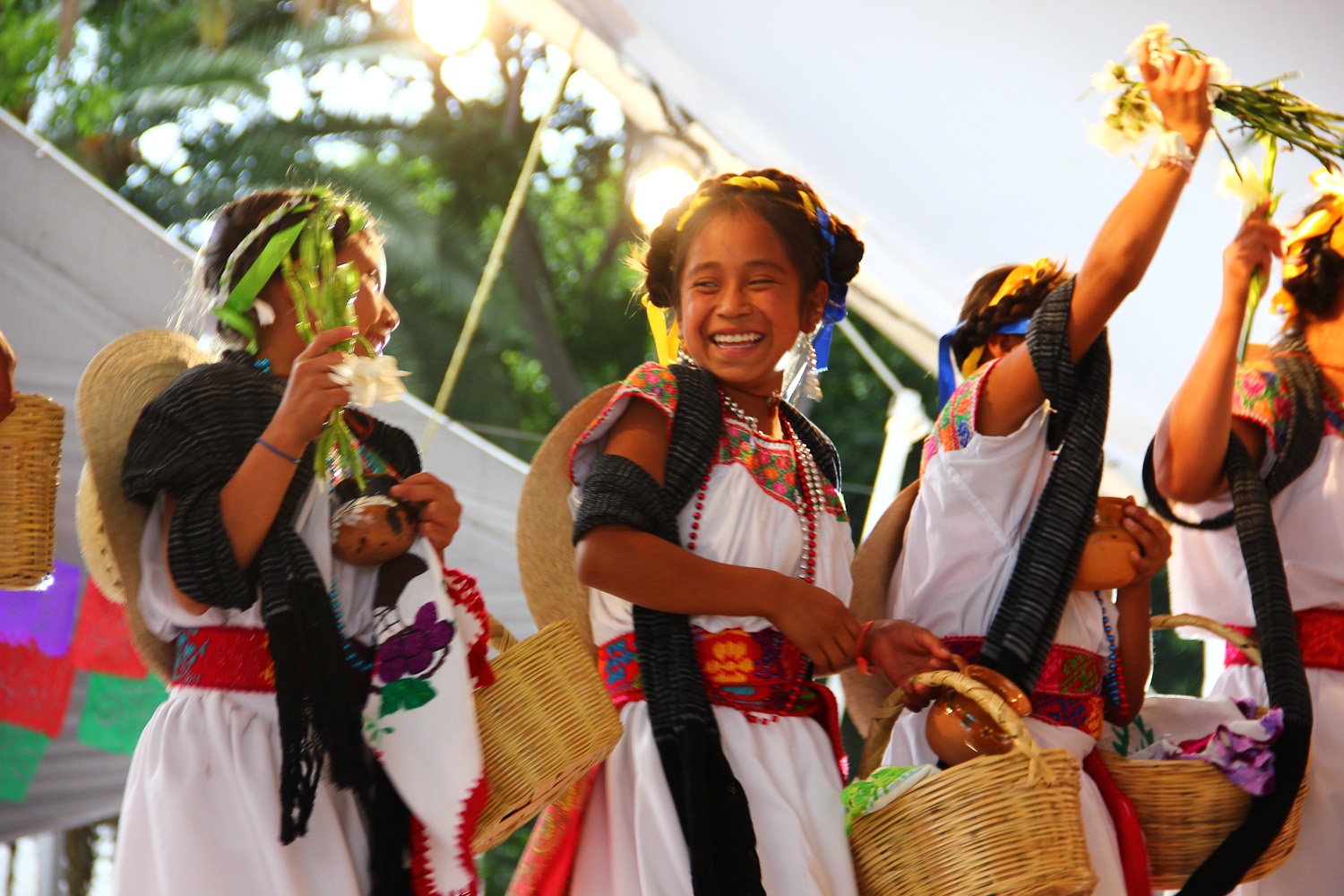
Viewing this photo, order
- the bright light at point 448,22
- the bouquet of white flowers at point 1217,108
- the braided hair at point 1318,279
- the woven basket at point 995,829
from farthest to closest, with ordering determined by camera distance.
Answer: the bright light at point 448,22
the braided hair at point 1318,279
the bouquet of white flowers at point 1217,108
the woven basket at point 995,829

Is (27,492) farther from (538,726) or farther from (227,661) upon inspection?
(538,726)

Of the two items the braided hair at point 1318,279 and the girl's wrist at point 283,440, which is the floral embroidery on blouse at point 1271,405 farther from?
the girl's wrist at point 283,440

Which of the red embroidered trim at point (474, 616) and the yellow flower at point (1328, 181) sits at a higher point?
the yellow flower at point (1328, 181)

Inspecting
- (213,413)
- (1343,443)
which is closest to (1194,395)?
(1343,443)

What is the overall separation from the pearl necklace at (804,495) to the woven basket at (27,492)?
36.7 inches

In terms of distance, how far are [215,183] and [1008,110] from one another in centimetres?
1070

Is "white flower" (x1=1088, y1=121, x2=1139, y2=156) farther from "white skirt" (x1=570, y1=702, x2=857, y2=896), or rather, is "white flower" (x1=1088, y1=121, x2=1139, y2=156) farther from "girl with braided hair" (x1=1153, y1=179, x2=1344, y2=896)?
"white skirt" (x1=570, y1=702, x2=857, y2=896)

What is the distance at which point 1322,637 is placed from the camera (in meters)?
2.36

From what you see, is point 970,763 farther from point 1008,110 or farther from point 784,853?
point 1008,110

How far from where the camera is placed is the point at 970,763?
5.54 ft

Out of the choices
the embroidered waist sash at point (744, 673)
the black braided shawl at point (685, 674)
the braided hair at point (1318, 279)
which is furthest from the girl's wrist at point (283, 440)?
the braided hair at point (1318, 279)

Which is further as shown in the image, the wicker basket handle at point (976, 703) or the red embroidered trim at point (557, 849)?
the red embroidered trim at point (557, 849)

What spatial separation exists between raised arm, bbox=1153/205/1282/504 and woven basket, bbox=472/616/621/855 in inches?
45.8

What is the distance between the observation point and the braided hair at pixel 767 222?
2.14m
